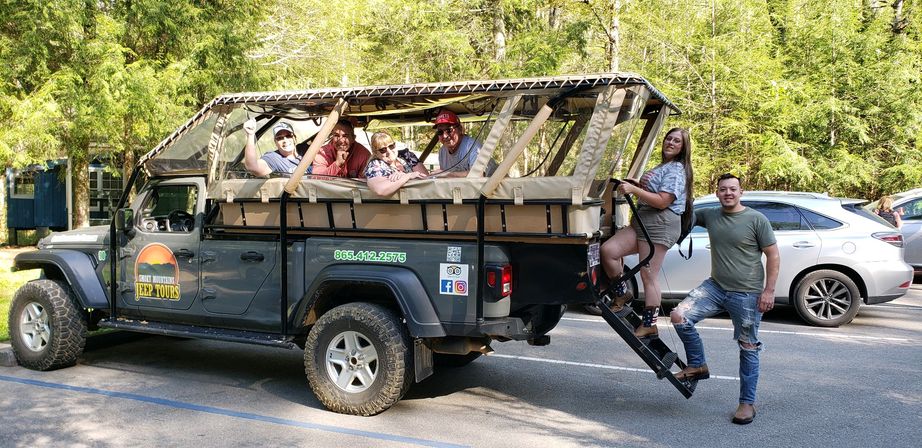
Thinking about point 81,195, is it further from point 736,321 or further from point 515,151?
point 736,321

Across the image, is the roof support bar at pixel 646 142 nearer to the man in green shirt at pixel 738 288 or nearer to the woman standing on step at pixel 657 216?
the woman standing on step at pixel 657 216

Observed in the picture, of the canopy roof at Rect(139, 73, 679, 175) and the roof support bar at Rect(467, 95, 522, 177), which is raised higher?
the canopy roof at Rect(139, 73, 679, 175)

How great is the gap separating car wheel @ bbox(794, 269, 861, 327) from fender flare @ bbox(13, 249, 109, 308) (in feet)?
25.4

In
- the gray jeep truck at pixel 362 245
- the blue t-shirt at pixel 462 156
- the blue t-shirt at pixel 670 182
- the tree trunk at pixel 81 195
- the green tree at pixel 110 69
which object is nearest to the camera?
the gray jeep truck at pixel 362 245

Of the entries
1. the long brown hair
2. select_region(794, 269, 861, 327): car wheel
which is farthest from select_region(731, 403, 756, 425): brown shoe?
select_region(794, 269, 861, 327): car wheel

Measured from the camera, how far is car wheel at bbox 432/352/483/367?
717 cm

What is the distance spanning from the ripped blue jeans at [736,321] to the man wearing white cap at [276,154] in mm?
3330

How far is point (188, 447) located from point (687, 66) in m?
16.2

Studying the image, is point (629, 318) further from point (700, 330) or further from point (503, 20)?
point (503, 20)

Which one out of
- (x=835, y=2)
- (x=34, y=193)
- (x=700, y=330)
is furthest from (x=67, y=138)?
(x=835, y=2)

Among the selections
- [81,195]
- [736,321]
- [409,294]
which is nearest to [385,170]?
[409,294]

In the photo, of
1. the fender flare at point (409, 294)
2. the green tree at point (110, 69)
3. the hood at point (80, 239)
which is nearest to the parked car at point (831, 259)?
the fender flare at point (409, 294)

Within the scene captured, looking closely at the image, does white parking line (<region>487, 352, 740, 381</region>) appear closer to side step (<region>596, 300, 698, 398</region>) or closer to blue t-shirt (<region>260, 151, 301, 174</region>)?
side step (<region>596, 300, 698, 398</region>)

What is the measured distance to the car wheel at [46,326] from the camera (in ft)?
22.7
